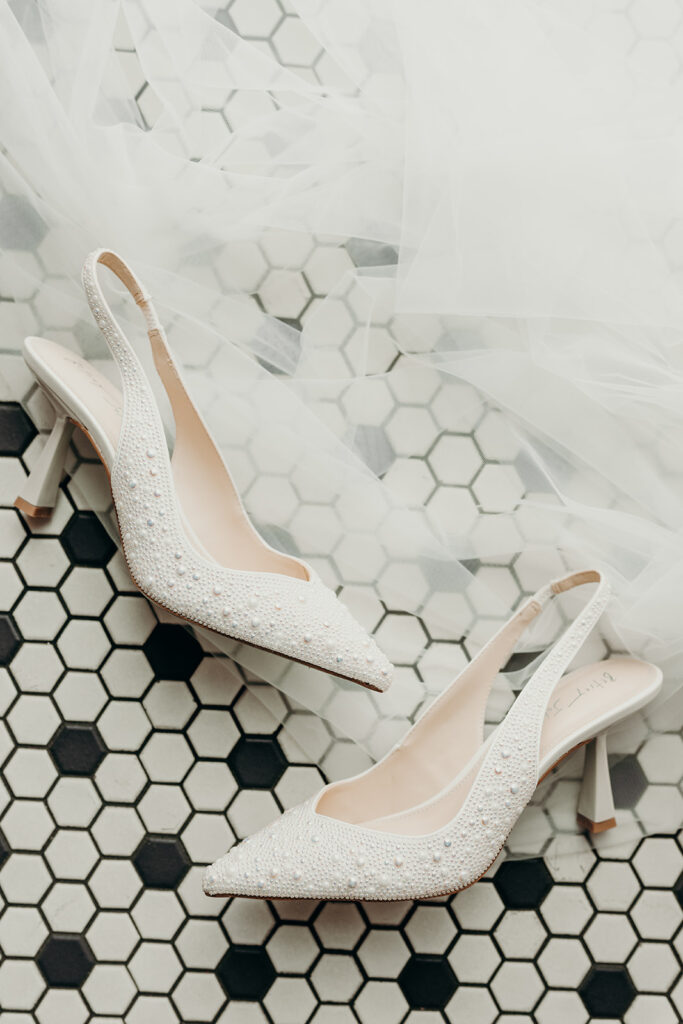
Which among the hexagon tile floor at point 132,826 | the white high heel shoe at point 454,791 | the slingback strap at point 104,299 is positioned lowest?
the hexagon tile floor at point 132,826

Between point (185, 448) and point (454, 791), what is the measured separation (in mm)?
437

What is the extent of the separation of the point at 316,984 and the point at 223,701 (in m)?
0.31

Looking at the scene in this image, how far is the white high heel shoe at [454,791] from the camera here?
80 cm

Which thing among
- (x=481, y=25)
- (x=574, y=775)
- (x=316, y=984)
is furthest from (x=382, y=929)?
(x=481, y=25)

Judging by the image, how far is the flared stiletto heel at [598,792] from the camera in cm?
87

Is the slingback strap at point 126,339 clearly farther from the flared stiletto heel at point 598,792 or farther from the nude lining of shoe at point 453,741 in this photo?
the flared stiletto heel at point 598,792

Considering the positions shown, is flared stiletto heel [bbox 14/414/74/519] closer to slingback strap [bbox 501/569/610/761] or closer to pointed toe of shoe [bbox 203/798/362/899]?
pointed toe of shoe [bbox 203/798/362/899]

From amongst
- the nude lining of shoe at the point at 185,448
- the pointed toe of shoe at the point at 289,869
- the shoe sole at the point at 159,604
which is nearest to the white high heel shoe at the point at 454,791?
the pointed toe of shoe at the point at 289,869

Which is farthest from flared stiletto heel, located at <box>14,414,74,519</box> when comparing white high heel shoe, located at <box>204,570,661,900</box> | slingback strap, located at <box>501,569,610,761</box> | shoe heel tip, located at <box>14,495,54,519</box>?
slingback strap, located at <box>501,569,610,761</box>

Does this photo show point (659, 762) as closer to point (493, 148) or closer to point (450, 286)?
point (450, 286)

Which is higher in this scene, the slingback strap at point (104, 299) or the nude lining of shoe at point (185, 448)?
the slingback strap at point (104, 299)

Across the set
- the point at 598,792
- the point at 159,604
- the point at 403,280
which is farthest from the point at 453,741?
the point at 403,280

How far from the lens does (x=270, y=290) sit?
2.90 ft

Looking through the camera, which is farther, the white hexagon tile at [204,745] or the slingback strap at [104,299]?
the white hexagon tile at [204,745]
